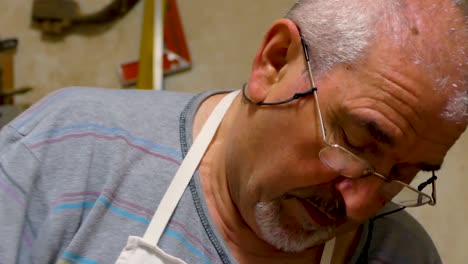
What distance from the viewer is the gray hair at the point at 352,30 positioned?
73 centimetres

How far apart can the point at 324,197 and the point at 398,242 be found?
26 centimetres

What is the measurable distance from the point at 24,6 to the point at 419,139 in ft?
4.05

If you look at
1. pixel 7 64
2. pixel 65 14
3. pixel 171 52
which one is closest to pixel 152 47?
pixel 171 52

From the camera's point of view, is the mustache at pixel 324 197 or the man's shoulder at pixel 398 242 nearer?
the mustache at pixel 324 197

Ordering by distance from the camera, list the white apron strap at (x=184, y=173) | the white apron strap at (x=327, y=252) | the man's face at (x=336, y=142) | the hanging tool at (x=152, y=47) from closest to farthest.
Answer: the man's face at (x=336, y=142) < the white apron strap at (x=184, y=173) < the white apron strap at (x=327, y=252) < the hanging tool at (x=152, y=47)

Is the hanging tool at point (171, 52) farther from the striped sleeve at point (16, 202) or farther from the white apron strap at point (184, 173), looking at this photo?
the striped sleeve at point (16, 202)

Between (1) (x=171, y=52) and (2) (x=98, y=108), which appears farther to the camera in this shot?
(1) (x=171, y=52)

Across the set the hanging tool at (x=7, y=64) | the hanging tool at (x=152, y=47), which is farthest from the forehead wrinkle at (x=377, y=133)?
the hanging tool at (x=7, y=64)

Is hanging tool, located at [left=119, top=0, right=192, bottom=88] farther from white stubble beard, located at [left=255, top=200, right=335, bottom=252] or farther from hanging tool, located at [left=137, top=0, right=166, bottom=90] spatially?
white stubble beard, located at [left=255, top=200, right=335, bottom=252]

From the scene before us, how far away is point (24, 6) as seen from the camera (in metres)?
1.65

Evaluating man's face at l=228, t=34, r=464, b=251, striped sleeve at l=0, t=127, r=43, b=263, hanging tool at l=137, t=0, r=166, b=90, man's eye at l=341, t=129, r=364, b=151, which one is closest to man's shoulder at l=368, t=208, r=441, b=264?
man's face at l=228, t=34, r=464, b=251

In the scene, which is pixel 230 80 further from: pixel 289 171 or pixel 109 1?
pixel 289 171

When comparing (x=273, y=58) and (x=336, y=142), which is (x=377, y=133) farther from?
(x=273, y=58)

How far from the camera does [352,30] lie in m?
0.75
